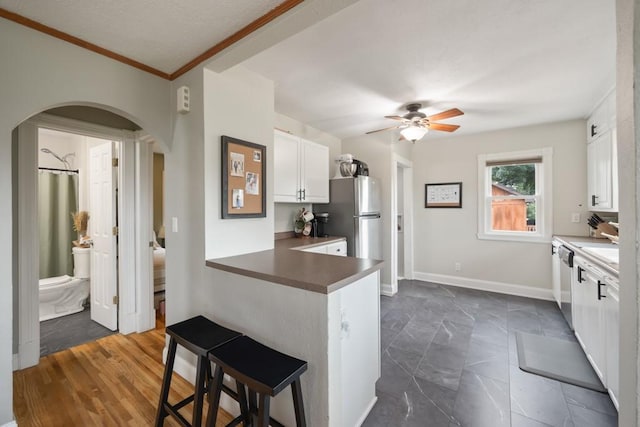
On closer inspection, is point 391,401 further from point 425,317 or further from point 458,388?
point 425,317

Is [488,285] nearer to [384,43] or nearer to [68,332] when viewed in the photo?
[384,43]

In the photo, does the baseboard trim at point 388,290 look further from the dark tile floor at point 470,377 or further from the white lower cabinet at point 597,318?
the white lower cabinet at point 597,318

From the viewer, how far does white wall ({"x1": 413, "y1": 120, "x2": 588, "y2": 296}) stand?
3.62 meters

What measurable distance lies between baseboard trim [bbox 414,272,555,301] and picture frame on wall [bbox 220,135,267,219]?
3.48 m

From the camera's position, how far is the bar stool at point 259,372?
1.10m

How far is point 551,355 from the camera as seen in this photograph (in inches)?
91.7

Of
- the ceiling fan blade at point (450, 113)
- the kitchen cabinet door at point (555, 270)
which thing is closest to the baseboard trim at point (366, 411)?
the ceiling fan blade at point (450, 113)

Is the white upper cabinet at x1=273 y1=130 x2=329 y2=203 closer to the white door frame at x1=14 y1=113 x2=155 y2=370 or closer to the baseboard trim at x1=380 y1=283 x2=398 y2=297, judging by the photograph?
the white door frame at x1=14 y1=113 x2=155 y2=370

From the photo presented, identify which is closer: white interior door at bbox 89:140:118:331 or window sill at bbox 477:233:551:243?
white interior door at bbox 89:140:118:331

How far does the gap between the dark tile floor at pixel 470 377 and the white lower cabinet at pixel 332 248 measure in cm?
91

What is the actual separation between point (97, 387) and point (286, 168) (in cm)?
236

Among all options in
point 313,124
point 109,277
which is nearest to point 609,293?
point 313,124

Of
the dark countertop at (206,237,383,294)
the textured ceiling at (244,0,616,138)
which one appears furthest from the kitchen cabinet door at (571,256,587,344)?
the dark countertop at (206,237,383,294)

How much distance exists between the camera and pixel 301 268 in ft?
5.38
